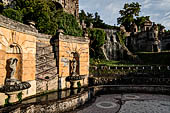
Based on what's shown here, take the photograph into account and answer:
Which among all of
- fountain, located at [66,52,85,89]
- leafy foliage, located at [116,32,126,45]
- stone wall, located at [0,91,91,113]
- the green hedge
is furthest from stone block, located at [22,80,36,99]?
leafy foliage, located at [116,32,126,45]

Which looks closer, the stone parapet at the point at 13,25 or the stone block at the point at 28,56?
the stone parapet at the point at 13,25

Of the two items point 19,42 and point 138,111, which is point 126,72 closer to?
point 138,111

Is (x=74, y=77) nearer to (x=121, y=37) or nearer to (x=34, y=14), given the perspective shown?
(x=34, y=14)

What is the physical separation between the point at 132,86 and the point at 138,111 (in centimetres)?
513

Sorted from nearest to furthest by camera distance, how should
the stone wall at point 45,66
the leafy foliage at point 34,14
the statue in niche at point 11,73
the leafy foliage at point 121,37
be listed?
the statue in niche at point 11,73 → the stone wall at point 45,66 → the leafy foliage at point 34,14 → the leafy foliage at point 121,37

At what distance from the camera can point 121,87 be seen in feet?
40.1

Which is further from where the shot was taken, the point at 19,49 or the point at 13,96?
the point at 19,49

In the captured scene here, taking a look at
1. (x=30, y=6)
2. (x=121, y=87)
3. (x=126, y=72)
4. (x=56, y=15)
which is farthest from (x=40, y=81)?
(x=56, y=15)

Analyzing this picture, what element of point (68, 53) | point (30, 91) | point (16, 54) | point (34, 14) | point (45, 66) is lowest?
point (30, 91)

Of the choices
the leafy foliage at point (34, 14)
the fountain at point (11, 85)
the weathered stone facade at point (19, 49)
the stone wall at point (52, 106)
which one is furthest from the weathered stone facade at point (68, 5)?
the stone wall at point (52, 106)

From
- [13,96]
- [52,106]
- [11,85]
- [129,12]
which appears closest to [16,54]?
[11,85]

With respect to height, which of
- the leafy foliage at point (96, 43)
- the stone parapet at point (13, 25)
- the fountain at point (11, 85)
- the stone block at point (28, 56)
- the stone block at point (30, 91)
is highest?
the leafy foliage at point (96, 43)

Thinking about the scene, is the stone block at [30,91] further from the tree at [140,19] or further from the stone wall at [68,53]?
the tree at [140,19]

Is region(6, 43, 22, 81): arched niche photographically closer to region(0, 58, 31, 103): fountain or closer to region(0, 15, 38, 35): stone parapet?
region(0, 58, 31, 103): fountain
